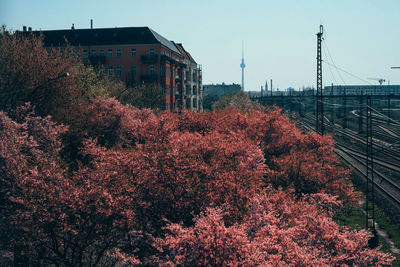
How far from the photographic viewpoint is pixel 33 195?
47.5ft

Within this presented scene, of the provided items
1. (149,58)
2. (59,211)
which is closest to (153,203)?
(59,211)

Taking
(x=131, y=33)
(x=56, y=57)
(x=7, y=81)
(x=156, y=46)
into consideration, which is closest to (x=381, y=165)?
(x=56, y=57)

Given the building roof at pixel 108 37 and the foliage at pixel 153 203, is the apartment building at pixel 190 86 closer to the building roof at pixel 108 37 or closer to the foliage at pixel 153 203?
the building roof at pixel 108 37

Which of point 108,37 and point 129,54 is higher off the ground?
point 108,37

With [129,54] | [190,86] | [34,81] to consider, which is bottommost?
[34,81]

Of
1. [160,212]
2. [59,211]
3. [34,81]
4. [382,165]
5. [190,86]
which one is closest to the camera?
[59,211]

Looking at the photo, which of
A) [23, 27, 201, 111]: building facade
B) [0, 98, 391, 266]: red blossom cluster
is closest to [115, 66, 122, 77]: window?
[23, 27, 201, 111]: building facade

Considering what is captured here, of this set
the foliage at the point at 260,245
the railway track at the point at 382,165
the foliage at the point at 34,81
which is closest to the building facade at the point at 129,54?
the railway track at the point at 382,165

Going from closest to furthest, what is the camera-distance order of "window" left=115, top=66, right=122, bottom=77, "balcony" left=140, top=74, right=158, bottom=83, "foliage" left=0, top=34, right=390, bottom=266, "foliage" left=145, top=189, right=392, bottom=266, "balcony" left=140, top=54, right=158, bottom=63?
"foliage" left=145, top=189, right=392, bottom=266 → "foliage" left=0, top=34, right=390, bottom=266 → "balcony" left=140, top=74, right=158, bottom=83 → "balcony" left=140, top=54, right=158, bottom=63 → "window" left=115, top=66, right=122, bottom=77

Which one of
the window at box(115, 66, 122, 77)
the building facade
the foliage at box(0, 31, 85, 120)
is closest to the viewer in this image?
the foliage at box(0, 31, 85, 120)

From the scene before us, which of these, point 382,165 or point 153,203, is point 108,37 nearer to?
point 382,165

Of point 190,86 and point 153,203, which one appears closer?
point 153,203

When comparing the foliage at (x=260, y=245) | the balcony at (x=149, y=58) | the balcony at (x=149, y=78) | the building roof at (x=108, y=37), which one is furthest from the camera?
the building roof at (x=108, y=37)

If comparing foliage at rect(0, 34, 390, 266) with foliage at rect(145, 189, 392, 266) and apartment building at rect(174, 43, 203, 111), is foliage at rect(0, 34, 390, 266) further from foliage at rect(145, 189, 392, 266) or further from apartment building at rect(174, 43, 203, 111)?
apartment building at rect(174, 43, 203, 111)
